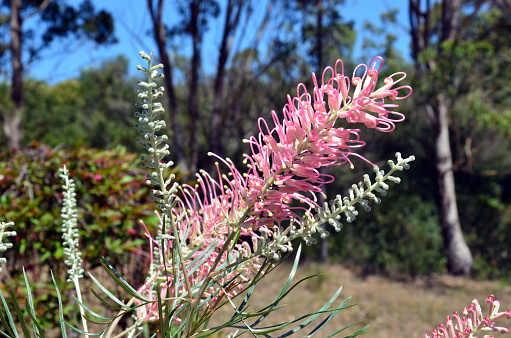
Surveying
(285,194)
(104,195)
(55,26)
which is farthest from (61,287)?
(55,26)

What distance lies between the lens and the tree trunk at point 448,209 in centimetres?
880

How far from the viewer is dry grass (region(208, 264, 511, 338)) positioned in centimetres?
608

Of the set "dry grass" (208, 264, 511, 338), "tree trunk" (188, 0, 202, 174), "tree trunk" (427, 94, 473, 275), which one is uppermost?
"tree trunk" (188, 0, 202, 174)

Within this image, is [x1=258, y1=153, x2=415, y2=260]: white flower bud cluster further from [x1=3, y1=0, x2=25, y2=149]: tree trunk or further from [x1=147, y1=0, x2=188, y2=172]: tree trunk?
[x1=3, y1=0, x2=25, y2=149]: tree trunk

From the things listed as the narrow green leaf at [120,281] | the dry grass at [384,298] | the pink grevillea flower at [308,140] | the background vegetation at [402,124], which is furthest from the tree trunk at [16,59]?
the pink grevillea flower at [308,140]

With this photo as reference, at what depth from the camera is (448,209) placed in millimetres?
8891

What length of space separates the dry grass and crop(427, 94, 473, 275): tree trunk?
1.14ft

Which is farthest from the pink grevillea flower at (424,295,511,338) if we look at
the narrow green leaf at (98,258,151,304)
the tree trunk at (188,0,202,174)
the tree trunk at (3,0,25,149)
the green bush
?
the tree trunk at (3,0,25,149)

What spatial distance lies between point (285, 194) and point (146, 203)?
1.99 meters

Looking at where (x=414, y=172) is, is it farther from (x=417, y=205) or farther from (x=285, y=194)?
(x=285, y=194)

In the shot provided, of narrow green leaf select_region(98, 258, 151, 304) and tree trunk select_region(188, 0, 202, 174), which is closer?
narrow green leaf select_region(98, 258, 151, 304)

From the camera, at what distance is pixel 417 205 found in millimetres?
9648

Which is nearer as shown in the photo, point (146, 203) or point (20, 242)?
point (20, 242)

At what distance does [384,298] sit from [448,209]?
2791 millimetres
